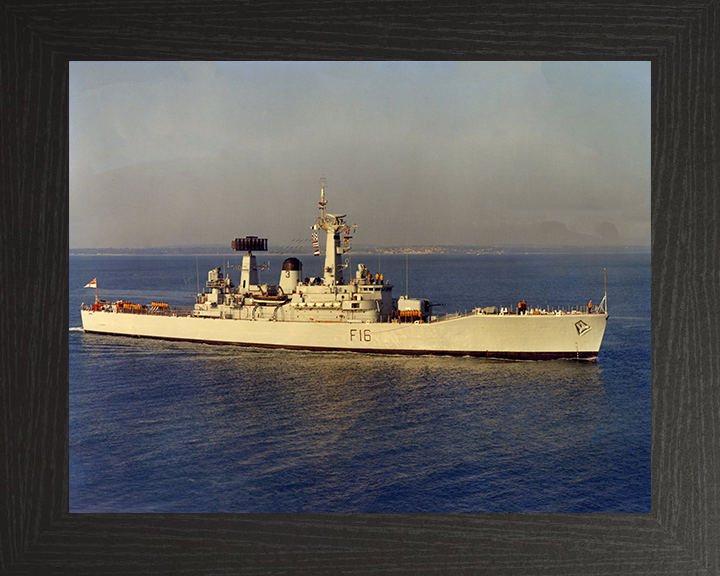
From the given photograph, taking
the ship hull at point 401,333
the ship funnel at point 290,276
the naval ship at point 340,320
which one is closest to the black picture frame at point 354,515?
the ship hull at point 401,333

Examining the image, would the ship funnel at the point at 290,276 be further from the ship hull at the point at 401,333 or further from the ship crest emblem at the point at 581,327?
the ship crest emblem at the point at 581,327

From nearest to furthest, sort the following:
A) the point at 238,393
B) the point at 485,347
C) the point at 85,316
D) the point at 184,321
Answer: the point at 238,393 → the point at 85,316 → the point at 485,347 → the point at 184,321

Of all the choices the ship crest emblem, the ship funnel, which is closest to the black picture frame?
the ship crest emblem

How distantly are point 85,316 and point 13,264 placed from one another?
4.81 metres

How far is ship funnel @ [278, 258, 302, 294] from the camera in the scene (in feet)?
36.7

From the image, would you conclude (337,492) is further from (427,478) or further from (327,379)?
(327,379)

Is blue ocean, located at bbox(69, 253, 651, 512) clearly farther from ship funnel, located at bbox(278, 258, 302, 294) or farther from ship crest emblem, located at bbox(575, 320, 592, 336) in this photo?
ship funnel, located at bbox(278, 258, 302, 294)

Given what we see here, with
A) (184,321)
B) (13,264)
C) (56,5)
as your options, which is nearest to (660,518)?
(13,264)

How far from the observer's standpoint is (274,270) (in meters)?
11.5

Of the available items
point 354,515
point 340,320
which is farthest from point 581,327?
point 354,515

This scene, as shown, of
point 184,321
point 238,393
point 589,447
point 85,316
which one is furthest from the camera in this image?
point 184,321

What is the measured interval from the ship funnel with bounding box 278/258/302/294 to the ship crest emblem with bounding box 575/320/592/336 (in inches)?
187

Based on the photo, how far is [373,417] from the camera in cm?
638

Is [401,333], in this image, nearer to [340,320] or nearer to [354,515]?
[340,320]
